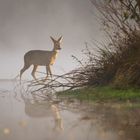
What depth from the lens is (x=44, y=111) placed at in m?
3.64

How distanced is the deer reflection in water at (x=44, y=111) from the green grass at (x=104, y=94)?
1.54ft

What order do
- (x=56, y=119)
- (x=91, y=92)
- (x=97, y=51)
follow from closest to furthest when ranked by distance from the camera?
1. (x=56, y=119)
2. (x=91, y=92)
3. (x=97, y=51)

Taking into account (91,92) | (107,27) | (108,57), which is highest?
(107,27)

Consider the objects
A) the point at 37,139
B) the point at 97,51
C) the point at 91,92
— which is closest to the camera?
the point at 37,139

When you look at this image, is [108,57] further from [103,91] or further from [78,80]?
[103,91]

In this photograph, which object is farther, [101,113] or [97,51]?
[97,51]

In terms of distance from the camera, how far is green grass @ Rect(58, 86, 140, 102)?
442 cm

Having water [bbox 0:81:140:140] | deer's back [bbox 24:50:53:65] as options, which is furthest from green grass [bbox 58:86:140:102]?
deer's back [bbox 24:50:53:65]

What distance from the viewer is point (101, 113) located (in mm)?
3434

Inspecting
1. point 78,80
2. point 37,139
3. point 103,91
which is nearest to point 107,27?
point 78,80

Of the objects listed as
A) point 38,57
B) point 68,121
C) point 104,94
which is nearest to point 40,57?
point 38,57

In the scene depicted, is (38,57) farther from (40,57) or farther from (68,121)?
(68,121)

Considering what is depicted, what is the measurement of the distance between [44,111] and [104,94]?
1.17 metres

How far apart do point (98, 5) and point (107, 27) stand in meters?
0.28
